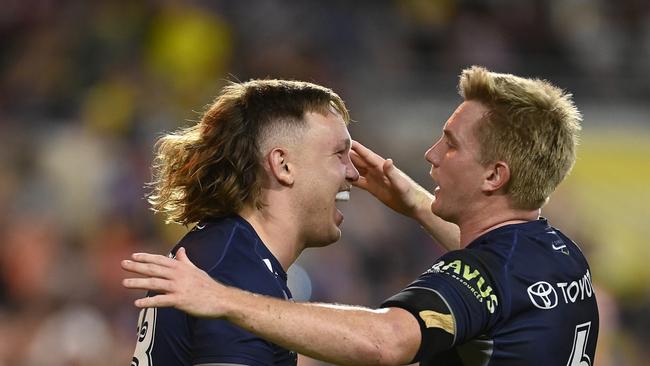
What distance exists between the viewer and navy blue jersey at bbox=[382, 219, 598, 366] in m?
4.35

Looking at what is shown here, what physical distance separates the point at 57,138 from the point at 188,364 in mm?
7475

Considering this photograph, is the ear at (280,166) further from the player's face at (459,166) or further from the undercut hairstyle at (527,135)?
the undercut hairstyle at (527,135)

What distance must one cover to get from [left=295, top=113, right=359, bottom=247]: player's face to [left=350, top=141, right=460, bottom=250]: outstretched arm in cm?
56

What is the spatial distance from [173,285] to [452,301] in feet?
3.29

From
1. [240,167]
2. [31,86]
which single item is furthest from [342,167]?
[31,86]

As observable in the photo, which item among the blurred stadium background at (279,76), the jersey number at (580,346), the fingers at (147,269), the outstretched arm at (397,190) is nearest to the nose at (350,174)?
the outstretched arm at (397,190)

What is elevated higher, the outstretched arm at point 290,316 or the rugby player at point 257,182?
the rugby player at point 257,182

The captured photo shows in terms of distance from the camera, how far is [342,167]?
16.6 feet

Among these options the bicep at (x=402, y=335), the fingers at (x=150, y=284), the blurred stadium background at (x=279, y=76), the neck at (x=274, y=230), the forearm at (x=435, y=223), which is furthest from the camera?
the blurred stadium background at (x=279, y=76)

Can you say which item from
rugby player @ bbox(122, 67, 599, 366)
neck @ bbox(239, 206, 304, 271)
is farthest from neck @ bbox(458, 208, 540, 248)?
neck @ bbox(239, 206, 304, 271)

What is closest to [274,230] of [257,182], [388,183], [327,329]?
[257,182]

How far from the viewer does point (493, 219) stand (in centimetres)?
490

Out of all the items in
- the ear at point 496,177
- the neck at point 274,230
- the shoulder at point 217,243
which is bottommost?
the shoulder at point 217,243

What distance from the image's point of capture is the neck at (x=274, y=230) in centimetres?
486
